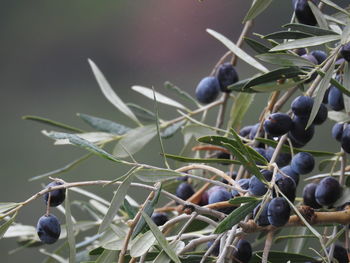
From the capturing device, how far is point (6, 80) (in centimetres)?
350

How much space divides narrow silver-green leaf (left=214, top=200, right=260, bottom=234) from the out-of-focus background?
1.92 m

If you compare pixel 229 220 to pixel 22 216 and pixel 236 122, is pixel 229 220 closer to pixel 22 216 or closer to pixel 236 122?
pixel 236 122

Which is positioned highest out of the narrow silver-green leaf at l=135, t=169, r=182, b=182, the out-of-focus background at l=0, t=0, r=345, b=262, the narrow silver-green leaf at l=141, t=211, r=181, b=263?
the narrow silver-green leaf at l=135, t=169, r=182, b=182

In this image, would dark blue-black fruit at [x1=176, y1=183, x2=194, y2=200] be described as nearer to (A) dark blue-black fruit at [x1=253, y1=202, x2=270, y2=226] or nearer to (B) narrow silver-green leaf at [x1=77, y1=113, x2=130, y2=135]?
(B) narrow silver-green leaf at [x1=77, y1=113, x2=130, y2=135]

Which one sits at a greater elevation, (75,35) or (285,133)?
(285,133)

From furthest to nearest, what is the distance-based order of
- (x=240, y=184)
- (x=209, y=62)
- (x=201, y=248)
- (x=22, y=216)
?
(x=22, y=216) < (x=209, y=62) < (x=201, y=248) < (x=240, y=184)

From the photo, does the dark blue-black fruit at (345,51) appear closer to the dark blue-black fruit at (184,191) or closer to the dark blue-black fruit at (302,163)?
the dark blue-black fruit at (302,163)

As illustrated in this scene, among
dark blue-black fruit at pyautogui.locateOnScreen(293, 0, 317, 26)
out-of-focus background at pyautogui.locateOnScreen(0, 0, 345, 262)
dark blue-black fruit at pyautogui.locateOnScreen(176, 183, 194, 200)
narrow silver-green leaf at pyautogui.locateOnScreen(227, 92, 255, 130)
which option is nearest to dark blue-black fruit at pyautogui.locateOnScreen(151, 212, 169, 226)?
dark blue-black fruit at pyautogui.locateOnScreen(176, 183, 194, 200)

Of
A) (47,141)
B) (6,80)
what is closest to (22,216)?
(47,141)

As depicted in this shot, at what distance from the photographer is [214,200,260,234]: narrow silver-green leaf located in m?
0.56

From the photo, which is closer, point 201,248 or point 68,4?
point 201,248

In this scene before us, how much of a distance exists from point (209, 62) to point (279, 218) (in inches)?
89.4

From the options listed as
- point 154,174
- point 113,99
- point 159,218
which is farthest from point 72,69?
point 154,174

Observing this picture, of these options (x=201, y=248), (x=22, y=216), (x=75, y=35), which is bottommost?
(x=22, y=216)
